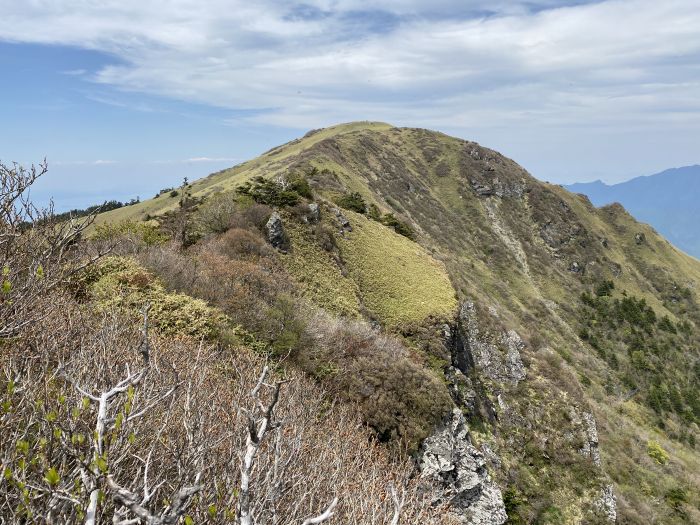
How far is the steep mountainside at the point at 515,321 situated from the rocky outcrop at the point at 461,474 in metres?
0.08

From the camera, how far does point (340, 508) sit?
10.3m

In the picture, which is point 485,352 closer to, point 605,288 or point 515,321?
point 515,321

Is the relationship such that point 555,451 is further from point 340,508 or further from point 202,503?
point 202,503

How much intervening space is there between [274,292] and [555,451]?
19.5m

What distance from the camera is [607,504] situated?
24969mm

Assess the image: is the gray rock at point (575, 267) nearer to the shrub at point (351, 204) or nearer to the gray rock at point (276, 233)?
the shrub at point (351, 204)

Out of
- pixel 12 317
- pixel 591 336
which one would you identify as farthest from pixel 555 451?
pixel 591 336

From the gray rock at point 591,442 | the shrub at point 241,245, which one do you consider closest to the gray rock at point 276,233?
the shrub at point 241,245

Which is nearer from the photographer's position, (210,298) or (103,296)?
(103,296)

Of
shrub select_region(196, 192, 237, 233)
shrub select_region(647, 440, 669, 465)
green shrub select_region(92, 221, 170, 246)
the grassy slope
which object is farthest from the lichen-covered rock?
shrub select_region(647, 440, 669, 465)

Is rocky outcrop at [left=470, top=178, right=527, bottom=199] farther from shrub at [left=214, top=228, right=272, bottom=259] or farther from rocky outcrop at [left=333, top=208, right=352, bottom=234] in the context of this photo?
shrub at [left=214, top=228, right=272, bottom=259]

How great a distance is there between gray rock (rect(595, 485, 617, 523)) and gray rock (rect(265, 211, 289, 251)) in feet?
77.3

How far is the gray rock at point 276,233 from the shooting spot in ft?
97.3

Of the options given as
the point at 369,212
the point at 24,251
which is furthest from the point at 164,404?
the point at 369,212
